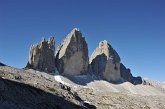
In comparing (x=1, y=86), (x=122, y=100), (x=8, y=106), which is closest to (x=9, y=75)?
(x=1, y=86)

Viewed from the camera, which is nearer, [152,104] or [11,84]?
[11,84]

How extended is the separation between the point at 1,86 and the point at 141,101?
204ft

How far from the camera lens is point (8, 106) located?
127ft

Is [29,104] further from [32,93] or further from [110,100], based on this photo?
[110,100]

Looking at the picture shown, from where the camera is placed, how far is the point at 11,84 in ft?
162

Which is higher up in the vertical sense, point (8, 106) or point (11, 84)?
point (11, 84)

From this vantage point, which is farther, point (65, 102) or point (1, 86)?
point (65, 102)

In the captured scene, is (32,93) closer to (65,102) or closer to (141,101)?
(65,102)

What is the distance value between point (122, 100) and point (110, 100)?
5.97 metres

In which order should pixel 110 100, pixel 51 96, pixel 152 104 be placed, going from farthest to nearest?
pixel 152 104 → pixel 110 100 → pixel 51 96

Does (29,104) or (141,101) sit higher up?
(141,101)

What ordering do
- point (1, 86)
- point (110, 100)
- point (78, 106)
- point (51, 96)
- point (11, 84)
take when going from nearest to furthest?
point (1, 86)
point (11, 84)
point (51, 96)
point (78, 106)
point (110, 100)

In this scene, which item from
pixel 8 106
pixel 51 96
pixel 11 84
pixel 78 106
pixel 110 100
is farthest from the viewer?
pixel 110 100

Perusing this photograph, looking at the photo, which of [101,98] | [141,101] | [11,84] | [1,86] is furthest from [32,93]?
[141,101]
